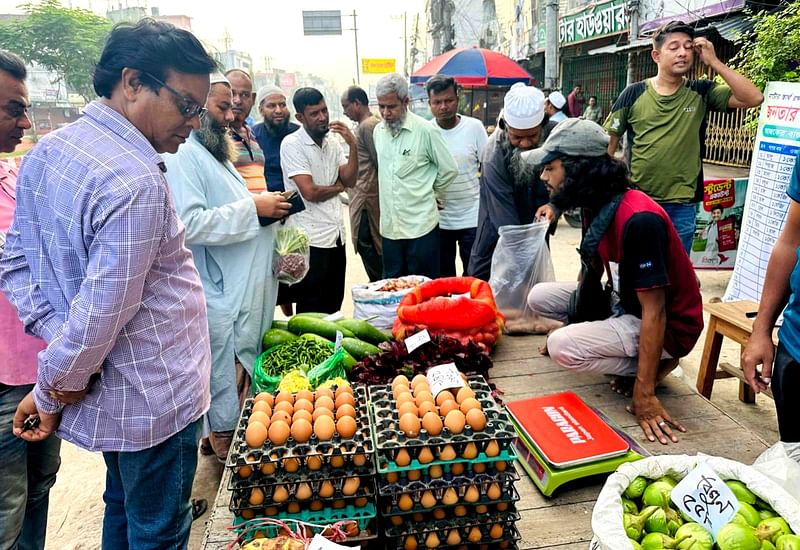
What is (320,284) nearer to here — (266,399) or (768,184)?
(266,399)

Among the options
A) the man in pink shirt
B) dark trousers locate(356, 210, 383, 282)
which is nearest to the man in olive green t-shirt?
dark trousers locate(356, 210, 383, 282)

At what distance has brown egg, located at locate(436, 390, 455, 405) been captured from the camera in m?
1.74

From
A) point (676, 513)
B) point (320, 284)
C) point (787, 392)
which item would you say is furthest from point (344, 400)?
point (320, 284)

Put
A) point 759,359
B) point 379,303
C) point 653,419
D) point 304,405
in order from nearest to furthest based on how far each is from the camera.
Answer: point 304,405 → point 759,359 → point 653,419 → point 379,303

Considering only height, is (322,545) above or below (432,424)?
below

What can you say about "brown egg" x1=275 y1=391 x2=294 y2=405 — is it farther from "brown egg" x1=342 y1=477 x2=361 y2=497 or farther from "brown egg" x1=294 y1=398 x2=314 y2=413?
"brown egg" x1=342 y1=477 x2=361 y2=497

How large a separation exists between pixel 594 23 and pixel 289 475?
14184 mm

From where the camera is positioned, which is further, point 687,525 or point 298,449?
point 298,449

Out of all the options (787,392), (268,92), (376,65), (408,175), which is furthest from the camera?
(376,65)

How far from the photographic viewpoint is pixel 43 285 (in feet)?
4.61

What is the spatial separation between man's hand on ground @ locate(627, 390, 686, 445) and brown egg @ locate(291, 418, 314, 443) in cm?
144

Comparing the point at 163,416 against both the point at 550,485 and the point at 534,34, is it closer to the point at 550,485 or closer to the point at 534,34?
the point at 550,485

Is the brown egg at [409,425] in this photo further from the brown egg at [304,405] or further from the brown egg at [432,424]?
the brown egg at [304,405]

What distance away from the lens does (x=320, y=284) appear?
3.98m
